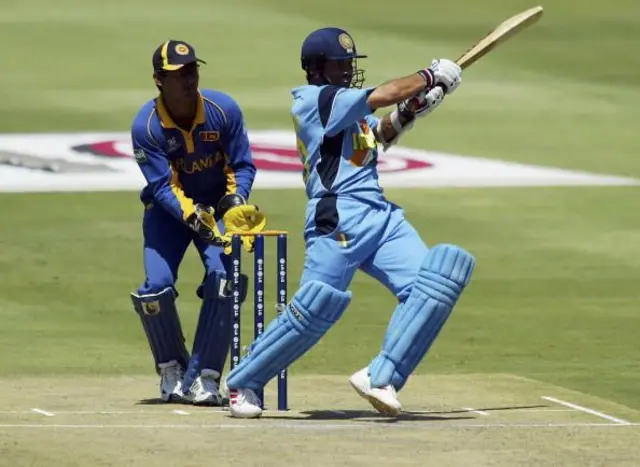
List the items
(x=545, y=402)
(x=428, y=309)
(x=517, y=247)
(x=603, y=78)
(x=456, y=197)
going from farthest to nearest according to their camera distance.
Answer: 1. (x=603, y=78)
2. (x=456, y=197)
3. (x=517, y=247)
4. (x=545, y=402)
5. (x=428, y=309)

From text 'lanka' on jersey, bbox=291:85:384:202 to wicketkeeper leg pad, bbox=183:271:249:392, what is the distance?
0.93 metres

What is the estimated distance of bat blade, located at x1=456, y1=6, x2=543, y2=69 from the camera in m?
9.15

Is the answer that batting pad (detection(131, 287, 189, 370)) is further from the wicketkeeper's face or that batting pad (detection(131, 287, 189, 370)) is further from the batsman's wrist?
the batsman's wrist

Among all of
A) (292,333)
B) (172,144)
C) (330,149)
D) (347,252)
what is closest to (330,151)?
(330,149)

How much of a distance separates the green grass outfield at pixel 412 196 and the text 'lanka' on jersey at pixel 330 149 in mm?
1620

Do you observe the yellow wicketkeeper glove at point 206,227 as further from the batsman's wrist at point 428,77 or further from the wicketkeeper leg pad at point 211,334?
the batsman's wrist at point 428,77

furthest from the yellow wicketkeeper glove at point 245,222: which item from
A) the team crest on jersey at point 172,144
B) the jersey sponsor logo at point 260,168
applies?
the jersey sponsor logo at point 260,168

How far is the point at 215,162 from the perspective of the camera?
31.9 feet

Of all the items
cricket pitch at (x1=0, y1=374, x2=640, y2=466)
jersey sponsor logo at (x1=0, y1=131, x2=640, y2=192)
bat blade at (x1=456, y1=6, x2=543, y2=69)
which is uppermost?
bat blade at (x1=456, y1=6, x2=543, y2=69)

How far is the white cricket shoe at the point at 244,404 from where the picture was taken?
884 cm

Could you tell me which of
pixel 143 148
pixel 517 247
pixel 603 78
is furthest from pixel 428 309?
pixel 603 78

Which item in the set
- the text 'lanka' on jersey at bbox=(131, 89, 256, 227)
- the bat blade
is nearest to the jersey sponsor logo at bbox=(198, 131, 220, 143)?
the text 'lanka' on jersey at bbox=(131, 89, 256, 227)

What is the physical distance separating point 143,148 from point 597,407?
246 centimetres

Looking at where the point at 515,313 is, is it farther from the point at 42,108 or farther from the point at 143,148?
the point at 42,108
